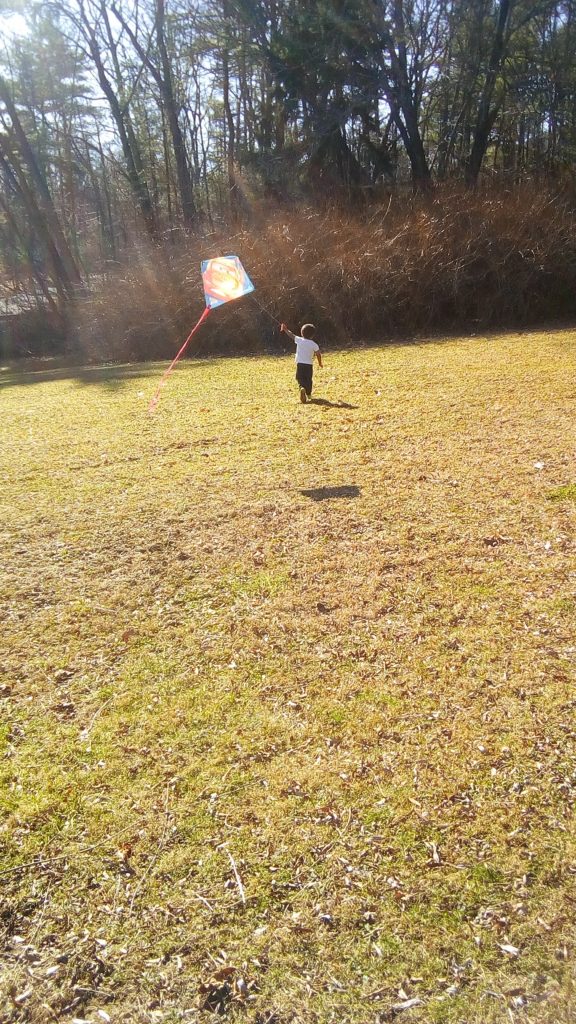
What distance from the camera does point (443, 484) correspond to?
5.10 meters

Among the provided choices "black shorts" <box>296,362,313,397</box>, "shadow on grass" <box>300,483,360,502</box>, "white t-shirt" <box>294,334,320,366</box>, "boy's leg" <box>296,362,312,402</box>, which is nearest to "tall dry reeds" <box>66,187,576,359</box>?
"boy's leg" <box>296,362,312,402</box>

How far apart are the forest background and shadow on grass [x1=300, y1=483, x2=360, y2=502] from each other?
8.46m

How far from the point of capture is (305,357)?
24.7 ft

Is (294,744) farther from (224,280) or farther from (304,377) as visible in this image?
(304,377)

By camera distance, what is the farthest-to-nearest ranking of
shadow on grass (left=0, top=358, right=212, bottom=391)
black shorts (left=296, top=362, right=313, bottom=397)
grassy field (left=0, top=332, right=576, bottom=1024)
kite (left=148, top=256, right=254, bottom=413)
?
A: shadow on grass (left=0, top=358, right=212, bottom=391), black shorts (left=296, top=362, right=313, bottom=397), kite (left=148, top=256, right=254, bottom=413), grassy field (left=0, top=332, right=576, bottom=1024)

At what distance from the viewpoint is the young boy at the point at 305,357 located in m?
7.41

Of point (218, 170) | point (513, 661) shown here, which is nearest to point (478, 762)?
point (513, 661)

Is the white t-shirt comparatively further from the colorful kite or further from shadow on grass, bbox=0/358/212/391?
shadow on grass, bbox=0/358/212/391

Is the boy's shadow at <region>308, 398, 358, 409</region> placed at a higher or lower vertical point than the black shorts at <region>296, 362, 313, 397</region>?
lower

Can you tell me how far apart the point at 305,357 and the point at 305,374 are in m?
0.32

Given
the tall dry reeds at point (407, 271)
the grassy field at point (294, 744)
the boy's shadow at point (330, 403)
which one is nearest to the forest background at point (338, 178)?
the tall dry reeds at point (407, 271)

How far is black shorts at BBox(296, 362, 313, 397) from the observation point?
7.68 metres

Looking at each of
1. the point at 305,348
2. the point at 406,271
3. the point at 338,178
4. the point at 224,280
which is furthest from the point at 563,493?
the point at 338,178

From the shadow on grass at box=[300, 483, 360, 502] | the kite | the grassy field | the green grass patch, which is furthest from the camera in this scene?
the kite
